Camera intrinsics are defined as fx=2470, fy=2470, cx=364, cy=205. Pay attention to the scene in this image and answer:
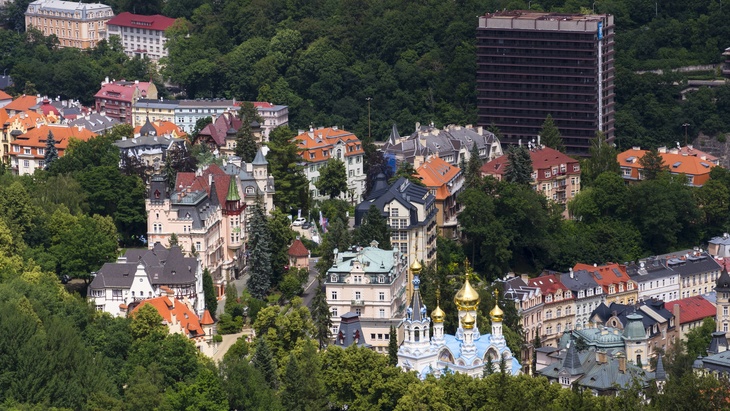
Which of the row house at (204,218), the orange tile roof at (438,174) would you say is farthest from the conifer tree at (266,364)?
the orange tile roof at (438,174)

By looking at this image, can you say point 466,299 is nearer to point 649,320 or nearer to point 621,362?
point 621,362

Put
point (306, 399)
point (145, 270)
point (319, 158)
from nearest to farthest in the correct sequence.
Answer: point (306, 399) < point (145, 270) < point (319, 158)

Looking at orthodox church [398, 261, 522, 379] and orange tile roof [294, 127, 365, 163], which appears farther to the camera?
orange tile roof [294, 127, 365, 163]

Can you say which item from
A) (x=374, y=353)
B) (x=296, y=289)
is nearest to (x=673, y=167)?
(x=296, y=289)

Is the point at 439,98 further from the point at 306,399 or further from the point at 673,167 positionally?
the point at 306,399

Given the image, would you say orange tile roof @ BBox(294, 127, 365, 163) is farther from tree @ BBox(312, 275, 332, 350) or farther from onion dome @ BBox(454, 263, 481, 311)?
Result: onion dome @ BBox(454, 263, 481, 311)

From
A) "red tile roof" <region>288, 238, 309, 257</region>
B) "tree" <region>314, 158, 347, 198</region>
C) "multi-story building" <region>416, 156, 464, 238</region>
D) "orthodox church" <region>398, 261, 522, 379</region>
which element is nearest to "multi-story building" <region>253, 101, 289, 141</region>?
"tree" <region>314, 158, 347, 198</region>
